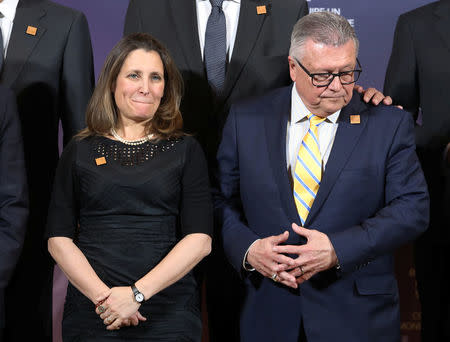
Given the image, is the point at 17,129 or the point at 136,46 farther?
the point at 136,46

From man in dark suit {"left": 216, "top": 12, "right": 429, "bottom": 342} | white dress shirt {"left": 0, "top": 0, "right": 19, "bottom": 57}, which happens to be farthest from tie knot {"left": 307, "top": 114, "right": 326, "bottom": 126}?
white dress shirt {"left": 0, "top": 0, "right": 19, "bottom": 57}

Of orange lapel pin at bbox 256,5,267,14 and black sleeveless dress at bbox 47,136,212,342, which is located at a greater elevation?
orange lapel pin at bbox 256,5,267,14

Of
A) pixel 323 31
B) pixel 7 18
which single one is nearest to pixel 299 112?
pixel 323 31

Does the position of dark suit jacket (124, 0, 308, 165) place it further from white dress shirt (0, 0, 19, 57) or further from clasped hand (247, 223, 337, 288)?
clasped hand (247, 223, 337, 288)

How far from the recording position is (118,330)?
248 centimetres

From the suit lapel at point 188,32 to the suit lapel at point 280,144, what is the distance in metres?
0.47

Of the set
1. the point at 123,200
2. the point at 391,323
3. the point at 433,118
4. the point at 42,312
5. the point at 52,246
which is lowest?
the point at 42,312

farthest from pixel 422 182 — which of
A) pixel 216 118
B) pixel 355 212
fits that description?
pixel 216 118

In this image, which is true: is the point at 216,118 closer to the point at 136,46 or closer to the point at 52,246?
the point at 136,46

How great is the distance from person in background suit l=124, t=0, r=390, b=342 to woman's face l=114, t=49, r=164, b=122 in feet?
0.88

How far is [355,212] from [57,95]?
139cm

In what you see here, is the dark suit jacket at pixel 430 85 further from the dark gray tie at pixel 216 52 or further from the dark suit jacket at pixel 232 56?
the dark gray tie at pixel 216 52

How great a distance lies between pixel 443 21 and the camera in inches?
119

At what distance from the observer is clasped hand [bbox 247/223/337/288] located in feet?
7.81
